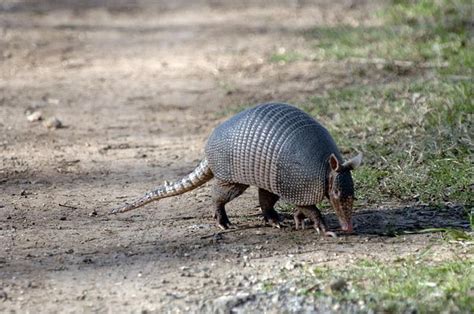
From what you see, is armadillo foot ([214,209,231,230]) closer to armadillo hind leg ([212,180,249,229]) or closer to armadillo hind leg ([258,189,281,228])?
armadillo hind leg ([212,180,249,229])

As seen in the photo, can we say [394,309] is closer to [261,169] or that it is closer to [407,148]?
[261,169]

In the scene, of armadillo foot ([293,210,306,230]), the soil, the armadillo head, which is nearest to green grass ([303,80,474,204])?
the soil

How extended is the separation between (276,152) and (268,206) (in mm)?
490

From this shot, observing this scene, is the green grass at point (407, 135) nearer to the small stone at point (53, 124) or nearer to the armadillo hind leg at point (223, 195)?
the armadillo hind leg at point (223, 195)

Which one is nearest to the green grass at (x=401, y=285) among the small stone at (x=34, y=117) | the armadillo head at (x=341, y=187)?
the armadillo head at (x=341, y=187)

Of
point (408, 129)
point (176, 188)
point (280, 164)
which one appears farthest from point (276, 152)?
point (408, 129)

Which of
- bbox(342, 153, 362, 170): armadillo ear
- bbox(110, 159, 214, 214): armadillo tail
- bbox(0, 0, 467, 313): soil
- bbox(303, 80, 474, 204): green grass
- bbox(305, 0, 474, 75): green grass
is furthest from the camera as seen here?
bbox(305, 0, 474, 75): green grass

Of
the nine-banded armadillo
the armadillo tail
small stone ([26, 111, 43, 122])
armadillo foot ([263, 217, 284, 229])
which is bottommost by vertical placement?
armadillo foot ([263, 217, 284, 229])

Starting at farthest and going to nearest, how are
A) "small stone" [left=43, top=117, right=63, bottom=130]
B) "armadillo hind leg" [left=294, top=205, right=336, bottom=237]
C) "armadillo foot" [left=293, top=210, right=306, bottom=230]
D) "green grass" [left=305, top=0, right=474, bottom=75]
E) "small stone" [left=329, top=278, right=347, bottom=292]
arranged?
"green grass" [left=305, top=0, right=474, bottom=75]
"small stone" [left=43, top=117, right=63, bottom=130]
"armadillo foot" [left=293, top=210, right=306, bottom=230]
"armadillo hind leg" [left=294, top=205, right=336, bottom=237]
"small stone" [left=329, top=278, right=347, bottom=292]

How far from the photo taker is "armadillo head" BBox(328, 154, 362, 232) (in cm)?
532

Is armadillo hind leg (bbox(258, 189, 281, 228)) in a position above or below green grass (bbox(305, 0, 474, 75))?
below

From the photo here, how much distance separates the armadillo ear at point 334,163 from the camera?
209 inches

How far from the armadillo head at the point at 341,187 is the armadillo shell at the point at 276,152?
0.19 feet

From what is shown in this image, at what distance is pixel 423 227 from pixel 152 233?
1.66 meters
